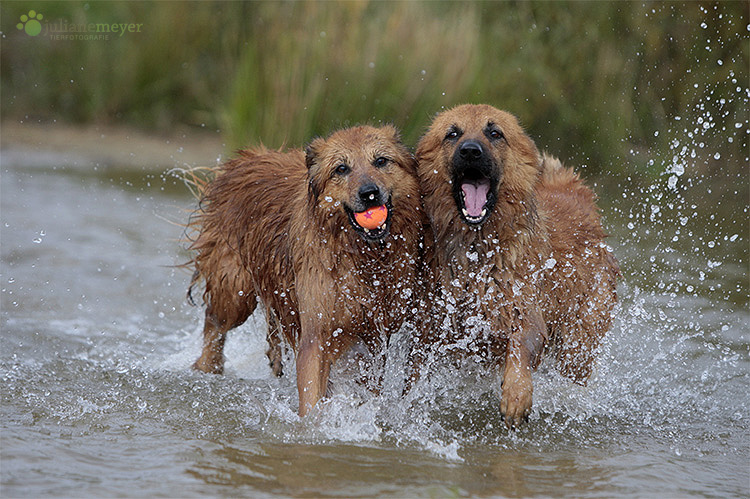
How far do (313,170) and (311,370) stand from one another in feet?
3.36

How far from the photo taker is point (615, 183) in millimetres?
11305

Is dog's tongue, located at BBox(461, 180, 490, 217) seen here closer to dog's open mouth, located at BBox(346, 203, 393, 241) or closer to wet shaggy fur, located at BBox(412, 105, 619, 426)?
wet shaggy fur, located at BBox(412, 105, 619, 426)

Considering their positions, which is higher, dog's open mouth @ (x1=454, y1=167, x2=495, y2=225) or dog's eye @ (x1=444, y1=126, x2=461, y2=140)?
dog's eye @ (x1=444, y1=126, x2=461, y2=140)

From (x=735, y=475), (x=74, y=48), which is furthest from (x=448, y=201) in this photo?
(x=74, y=48)

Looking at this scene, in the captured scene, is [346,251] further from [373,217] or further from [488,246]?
[488,246]

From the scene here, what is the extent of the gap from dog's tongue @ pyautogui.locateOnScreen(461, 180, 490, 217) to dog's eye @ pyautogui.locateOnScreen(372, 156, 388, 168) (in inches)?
16.3

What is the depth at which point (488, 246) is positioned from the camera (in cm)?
504

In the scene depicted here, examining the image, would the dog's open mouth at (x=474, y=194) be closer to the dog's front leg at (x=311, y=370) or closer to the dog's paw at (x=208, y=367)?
the dog's front leg at (x=311, y=370)

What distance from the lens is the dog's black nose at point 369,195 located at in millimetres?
4754

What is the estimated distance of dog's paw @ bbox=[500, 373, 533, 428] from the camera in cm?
484

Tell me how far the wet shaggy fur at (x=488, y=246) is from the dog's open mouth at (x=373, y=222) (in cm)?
38

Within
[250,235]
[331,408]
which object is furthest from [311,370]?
[250,235]

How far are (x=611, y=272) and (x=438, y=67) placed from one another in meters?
6.42

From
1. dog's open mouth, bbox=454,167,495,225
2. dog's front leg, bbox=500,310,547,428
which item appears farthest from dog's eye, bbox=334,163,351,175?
dog's front leg, bbox=500,310,547,428
